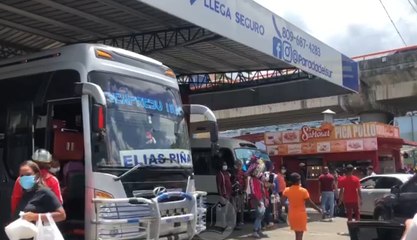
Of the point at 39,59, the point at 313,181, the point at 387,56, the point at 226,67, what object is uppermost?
the point at 387,56

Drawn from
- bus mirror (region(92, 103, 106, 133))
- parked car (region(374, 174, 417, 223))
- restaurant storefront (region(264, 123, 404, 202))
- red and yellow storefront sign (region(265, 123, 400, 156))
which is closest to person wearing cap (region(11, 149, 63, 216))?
bus mirror (region(92, 103, 106, 133))

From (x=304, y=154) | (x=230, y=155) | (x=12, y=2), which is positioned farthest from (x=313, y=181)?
(x=12, y=2)

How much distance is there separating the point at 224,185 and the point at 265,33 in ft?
13.1

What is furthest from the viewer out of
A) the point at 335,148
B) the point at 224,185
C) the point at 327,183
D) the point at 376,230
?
the point at 335,148

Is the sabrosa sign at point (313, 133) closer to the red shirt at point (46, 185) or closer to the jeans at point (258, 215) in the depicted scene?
the jeans at point (258, 215)

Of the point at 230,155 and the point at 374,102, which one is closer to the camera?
the point at 230,155

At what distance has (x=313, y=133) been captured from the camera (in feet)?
81.4

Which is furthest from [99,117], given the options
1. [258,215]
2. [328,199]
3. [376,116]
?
[376,116]

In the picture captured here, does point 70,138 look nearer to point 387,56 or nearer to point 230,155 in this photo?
point 230,155

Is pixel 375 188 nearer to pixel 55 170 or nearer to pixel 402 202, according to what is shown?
pixel 402 202

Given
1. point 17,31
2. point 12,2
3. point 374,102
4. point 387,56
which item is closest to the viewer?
point 12,2

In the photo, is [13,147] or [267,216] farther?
[267,216]

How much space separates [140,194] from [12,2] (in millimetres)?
5631

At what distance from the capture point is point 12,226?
18.7 feet
